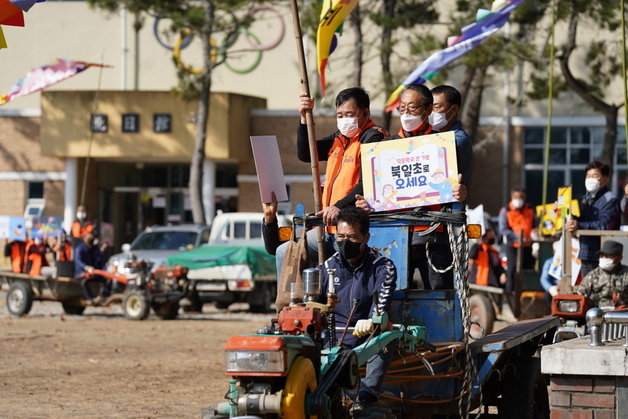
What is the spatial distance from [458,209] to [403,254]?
1.55 feet

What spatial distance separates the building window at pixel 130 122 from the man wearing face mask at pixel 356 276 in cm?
3204

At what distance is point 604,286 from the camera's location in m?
12.1

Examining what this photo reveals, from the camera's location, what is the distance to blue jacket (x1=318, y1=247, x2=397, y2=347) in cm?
773

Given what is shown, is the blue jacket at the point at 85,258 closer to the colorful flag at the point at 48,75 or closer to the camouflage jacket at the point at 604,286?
the colorful flag at the point at 48,75

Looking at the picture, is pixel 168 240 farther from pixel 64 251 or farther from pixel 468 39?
pixel 468 39

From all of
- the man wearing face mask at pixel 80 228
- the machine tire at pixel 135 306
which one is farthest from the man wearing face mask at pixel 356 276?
the man wearing face mask at pixel 80 228

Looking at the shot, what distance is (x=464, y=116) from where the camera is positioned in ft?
121

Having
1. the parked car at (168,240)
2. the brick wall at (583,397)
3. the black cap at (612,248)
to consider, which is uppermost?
the parked car at (168,240)

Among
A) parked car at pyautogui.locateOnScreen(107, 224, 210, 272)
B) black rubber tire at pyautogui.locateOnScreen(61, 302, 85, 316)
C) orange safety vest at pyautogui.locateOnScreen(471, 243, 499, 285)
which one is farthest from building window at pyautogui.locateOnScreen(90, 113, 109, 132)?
orange safety vest at pyautogui.locateOnScreen(471, 243, 499, 285)

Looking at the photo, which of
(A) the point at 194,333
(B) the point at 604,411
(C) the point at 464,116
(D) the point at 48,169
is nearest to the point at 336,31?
(B) the point at 604,411

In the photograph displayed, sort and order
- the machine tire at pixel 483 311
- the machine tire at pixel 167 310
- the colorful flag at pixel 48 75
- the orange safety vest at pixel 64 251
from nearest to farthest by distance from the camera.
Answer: the machine tire at pixel 483 311, the machine tire at pixel 167 310, the orange safety vest at pixel 64 251, the colorful flag at pixel 48 75

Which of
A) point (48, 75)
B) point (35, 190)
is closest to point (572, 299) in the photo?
point (48, 75)

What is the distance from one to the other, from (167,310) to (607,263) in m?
12.2

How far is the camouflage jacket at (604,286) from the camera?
39.1 ft
